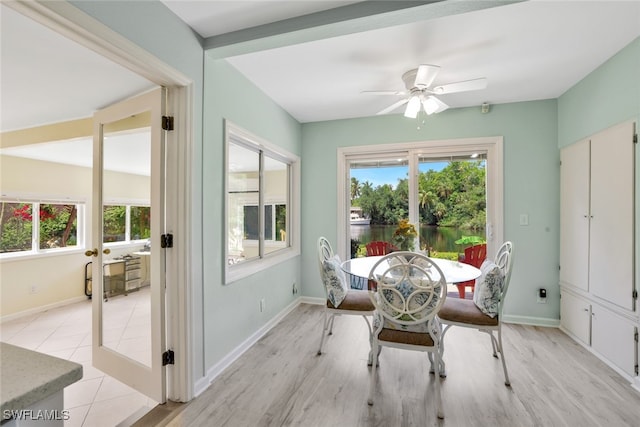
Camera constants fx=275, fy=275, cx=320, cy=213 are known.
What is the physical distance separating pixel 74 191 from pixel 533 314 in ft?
22.4

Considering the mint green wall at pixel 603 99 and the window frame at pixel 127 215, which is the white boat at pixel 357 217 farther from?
the window frame at pixel 127 215

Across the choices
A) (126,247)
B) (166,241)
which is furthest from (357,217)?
(126,247)

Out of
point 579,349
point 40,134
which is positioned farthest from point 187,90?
point 579,349

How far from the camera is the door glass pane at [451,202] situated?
3.40 m

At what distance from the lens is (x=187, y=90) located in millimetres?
1852

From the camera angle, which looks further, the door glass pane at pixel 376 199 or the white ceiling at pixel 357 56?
the door glass pane at pixel 376 199

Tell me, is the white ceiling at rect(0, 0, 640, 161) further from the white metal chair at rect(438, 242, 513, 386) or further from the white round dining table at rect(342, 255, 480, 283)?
the white round dining table at rect(342, 255, 480, 283)

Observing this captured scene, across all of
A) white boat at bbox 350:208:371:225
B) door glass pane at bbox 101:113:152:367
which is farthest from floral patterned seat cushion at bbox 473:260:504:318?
door glass pane at bbox 101:113:152:367

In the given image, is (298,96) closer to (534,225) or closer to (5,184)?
(534,225)

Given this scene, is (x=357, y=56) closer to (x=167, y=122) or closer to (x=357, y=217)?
(x=167, y=122)

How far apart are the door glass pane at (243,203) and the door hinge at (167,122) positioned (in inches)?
26.8

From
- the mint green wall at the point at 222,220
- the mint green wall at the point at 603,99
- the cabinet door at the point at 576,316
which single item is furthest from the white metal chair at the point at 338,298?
the mint green wall at the point at 603,99

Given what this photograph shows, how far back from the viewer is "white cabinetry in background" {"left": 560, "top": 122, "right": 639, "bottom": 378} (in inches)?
84.1

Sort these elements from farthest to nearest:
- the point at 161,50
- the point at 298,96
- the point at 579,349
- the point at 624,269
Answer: the point at 298,96 → the point at 579,349 → the point at 624,269 → the point at 161,50
